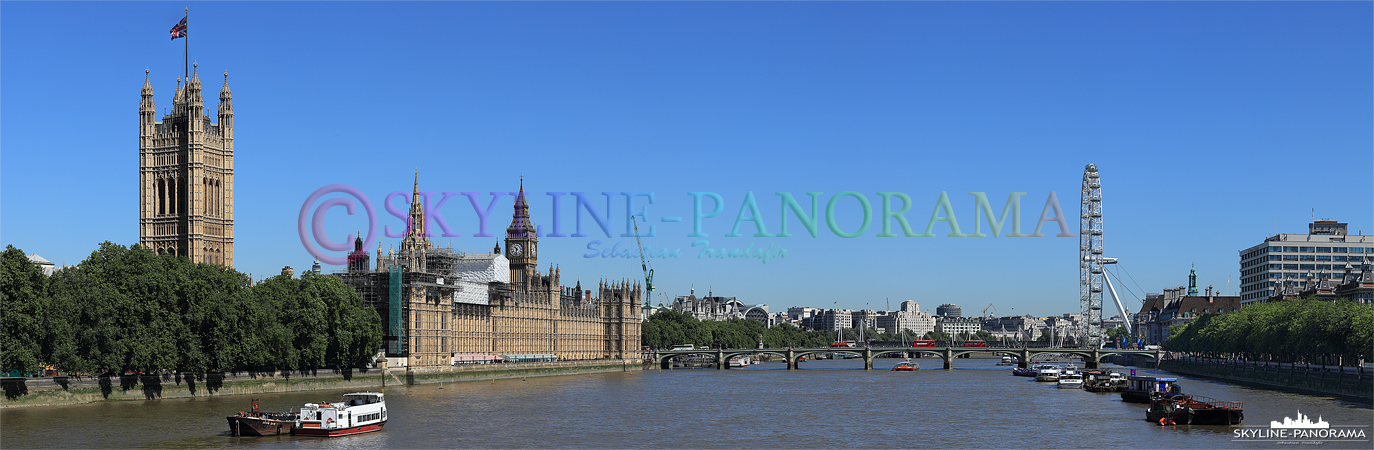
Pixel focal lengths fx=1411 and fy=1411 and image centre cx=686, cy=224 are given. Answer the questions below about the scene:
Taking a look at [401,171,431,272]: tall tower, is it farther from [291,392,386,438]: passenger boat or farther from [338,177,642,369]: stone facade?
[291,392,386,438]: passenger boat

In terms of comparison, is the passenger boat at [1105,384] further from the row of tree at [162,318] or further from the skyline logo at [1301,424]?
the row of tree at [162,318]

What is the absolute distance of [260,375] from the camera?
324 ft

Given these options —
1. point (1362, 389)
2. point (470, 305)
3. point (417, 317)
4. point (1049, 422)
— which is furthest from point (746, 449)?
point (470, 305)

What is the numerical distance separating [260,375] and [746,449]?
46.6 metres

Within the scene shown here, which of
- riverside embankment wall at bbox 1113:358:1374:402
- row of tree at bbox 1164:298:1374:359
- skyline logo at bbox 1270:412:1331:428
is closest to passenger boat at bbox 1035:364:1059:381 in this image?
riverside embankment wall at bbox 1113:358:1374:402

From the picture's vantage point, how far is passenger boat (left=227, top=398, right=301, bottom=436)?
68.1m

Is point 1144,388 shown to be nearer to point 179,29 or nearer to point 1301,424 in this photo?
point 1301,424

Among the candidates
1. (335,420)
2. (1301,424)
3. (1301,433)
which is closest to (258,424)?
(335,420)

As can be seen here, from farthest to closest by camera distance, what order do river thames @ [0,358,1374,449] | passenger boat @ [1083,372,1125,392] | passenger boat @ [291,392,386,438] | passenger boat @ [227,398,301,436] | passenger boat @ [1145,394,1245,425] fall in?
passenger boat @ [1083,372,1125,392]
passenger boat @ [1145,394,1245,425]
passenger boat @ [291,392,386,438]
passenger boat @ [227,398,301,436]
river thames @ [0,358,1374,449]

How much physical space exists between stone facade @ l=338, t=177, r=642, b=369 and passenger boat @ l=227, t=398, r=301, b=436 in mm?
60632

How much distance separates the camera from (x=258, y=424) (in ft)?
225

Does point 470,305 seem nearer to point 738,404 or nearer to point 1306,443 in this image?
point 738,404

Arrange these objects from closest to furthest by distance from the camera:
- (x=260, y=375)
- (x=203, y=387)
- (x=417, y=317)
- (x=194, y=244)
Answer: (x=203, y=387) < (x=260, y=375) < (x=417, y=317) < (x=194, y=244)

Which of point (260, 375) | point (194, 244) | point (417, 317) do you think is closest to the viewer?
point (260, 375)
